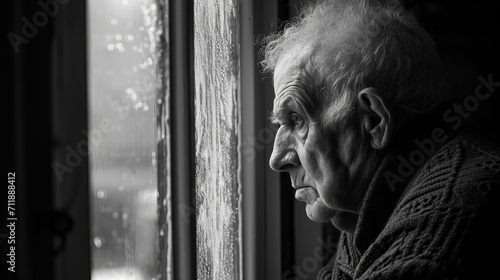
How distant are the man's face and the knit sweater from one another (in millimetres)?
83

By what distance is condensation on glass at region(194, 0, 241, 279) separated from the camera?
158 cm

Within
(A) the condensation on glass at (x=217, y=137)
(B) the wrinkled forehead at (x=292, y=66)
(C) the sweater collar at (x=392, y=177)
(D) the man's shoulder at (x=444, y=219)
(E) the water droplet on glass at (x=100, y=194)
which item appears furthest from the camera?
(A) the condensation on glass at (x=217, y=137)

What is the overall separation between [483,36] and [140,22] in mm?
1351

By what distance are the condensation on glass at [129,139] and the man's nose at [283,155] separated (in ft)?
0.84

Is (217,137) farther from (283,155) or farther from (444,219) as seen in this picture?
(444,219)

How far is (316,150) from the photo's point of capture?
53.1 inches

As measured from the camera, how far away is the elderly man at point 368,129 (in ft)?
3.80

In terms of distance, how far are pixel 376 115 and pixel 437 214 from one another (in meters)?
0.31

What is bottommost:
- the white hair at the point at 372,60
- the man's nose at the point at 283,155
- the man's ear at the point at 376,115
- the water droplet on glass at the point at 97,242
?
the water droplet on glass at the point at 97,242

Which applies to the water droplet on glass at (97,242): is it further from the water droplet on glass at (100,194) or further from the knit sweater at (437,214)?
the knit sweater at (437,214)

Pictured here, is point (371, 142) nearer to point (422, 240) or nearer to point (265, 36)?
point (422, 240)

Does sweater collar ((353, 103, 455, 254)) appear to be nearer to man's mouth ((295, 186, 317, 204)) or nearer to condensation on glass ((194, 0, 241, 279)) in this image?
man's mouth ((295, 186, 317, 204))

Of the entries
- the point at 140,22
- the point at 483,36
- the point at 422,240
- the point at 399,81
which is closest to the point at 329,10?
the point at 399,81

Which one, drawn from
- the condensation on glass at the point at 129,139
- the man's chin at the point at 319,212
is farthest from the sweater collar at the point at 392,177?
the condensation on glass at the point at 129,139
